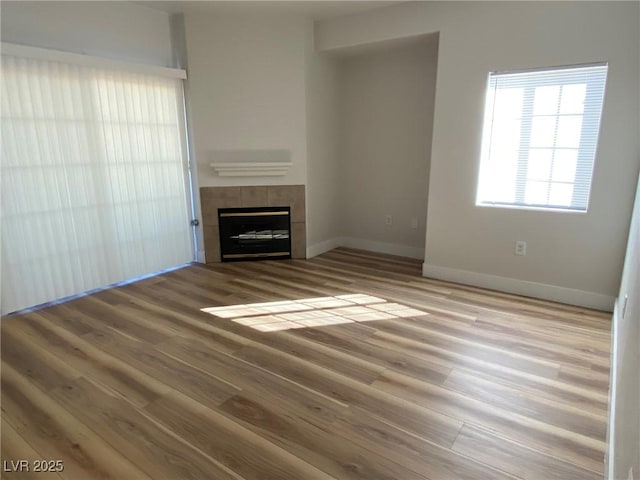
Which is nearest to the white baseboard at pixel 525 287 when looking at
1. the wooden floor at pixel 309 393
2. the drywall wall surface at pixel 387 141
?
the wooden floor at pixel 309 393


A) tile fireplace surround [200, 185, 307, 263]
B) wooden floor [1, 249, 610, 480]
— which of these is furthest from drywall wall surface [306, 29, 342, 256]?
wooden floor [1, 249, 610, 480]

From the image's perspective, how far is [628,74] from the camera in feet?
8.70

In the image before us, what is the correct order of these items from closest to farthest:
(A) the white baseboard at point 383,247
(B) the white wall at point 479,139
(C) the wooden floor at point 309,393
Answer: (C) the wooden floor at point 309,393 < (B) the white wall at point 479,139 < (A) the white baseboard at point 383,247

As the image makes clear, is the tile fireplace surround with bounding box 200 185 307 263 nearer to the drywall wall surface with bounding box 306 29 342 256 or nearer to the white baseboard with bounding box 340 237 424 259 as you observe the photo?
the drywall wall surface with bounding box 306 29 342 256

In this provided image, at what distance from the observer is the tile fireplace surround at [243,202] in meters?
4.20

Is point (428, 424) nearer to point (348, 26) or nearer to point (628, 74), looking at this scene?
point (628, 74)

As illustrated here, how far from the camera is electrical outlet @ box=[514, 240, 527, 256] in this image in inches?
128

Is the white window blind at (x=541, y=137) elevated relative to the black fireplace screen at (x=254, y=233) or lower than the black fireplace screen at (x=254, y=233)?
elevated

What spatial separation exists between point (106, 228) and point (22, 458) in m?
2.32

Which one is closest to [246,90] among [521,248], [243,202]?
[243,202]

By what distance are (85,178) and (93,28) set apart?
1.33m

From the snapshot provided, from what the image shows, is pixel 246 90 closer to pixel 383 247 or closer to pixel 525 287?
pixel 383 247

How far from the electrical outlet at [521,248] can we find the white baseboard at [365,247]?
1.28m

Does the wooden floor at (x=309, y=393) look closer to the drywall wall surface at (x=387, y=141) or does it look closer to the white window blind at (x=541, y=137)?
the white window blind at (x=541, y=137)
